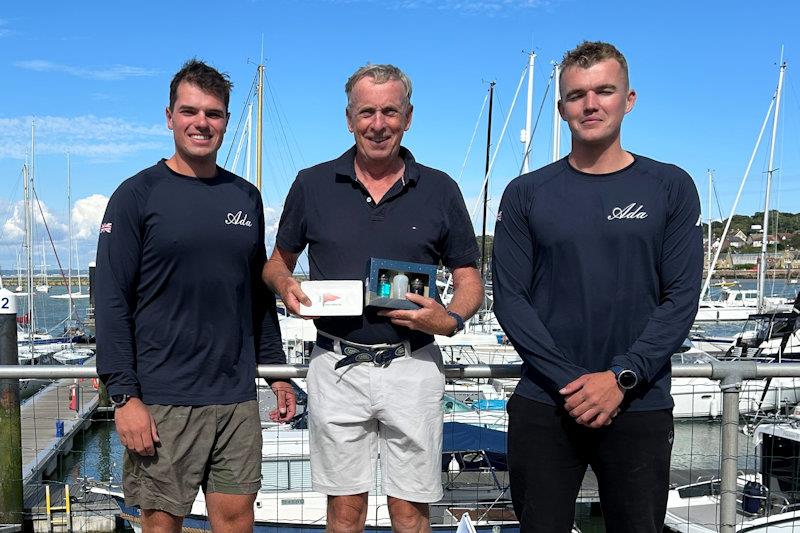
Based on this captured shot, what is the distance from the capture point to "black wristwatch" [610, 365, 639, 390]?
248 centimetres

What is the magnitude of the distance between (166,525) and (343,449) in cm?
77

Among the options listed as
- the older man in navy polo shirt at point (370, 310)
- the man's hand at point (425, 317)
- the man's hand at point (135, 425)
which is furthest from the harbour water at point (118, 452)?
the man's hand at point (135, 425)

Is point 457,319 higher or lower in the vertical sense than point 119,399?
higher

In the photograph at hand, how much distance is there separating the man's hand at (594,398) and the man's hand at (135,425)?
1560 mm

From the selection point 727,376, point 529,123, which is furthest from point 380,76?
point 529,123

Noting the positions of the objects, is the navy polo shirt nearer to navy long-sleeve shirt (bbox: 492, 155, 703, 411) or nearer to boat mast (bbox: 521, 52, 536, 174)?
navy long-sleeve shirt (bbox: 492, 155, 703, 411)

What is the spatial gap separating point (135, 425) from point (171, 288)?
1.75 feet

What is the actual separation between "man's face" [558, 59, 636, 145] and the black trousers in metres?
1.01

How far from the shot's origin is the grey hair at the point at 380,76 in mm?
2842

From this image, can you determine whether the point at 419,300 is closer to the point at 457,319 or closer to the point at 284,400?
the point at 457,319

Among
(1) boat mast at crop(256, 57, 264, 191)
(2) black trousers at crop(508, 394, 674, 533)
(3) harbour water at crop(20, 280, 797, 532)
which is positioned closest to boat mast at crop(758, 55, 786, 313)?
(3) harbour water at crop(20, 280, 797, 532)

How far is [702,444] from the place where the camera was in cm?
1977

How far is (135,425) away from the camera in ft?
8.96

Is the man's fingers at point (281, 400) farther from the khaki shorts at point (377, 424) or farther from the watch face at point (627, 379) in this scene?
the watch face at point (627, 379)
